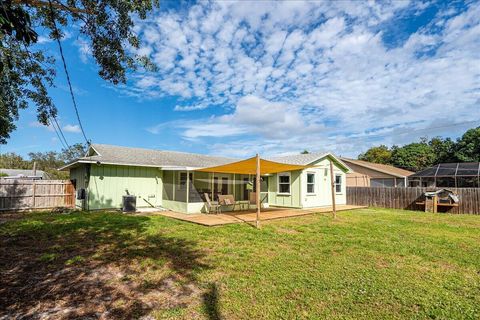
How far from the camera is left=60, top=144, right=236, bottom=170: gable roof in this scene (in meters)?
12.6

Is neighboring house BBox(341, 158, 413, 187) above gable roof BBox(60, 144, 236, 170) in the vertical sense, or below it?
below

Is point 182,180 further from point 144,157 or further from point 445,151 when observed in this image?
point 445,151

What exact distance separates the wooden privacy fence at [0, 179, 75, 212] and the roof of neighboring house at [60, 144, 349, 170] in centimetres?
120

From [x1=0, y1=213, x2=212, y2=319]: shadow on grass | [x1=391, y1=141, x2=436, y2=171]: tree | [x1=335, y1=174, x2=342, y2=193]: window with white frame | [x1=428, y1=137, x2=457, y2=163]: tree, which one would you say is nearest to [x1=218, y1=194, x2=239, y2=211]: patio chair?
[x1=0, y1=213, x2=212, y2=319]: shadow on grass

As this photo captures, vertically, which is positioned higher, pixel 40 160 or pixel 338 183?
pixel 40 160

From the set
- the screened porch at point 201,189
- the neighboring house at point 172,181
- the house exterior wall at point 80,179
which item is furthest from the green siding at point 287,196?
the house exterior wall at point 80,179

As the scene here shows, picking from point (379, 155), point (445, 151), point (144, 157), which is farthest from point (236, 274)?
point (379, 155)

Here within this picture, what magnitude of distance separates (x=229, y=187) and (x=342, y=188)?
786 centimetres

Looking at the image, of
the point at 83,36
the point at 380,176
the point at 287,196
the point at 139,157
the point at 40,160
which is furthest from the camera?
the point at 40,160

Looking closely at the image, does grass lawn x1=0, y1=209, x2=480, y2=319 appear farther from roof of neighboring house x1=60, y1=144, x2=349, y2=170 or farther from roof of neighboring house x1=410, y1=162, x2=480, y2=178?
roof of neighboring house x1=410, y1=162, x2=480, y2=178

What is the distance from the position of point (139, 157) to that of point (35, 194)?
16.7 feet

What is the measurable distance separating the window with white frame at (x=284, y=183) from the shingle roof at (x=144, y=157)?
4.42 metres

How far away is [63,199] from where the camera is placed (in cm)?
1412

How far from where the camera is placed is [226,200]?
42.9 ft
